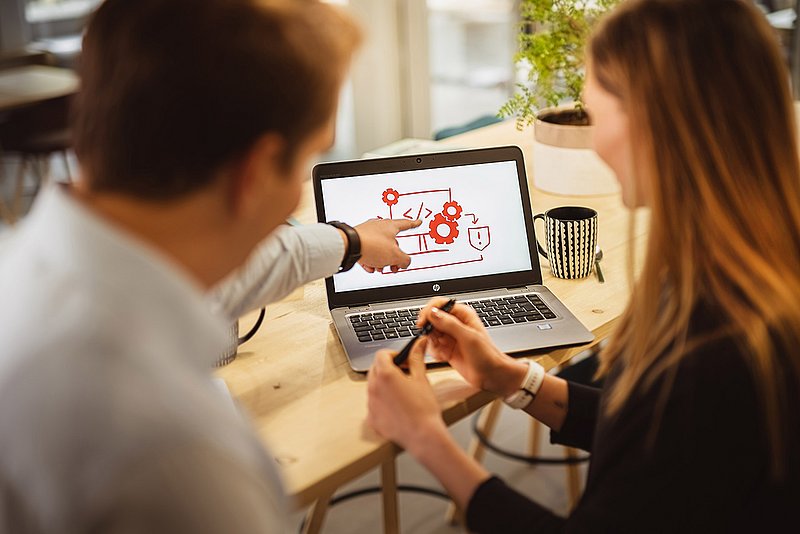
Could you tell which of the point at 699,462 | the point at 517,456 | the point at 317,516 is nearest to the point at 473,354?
the point at 699,462

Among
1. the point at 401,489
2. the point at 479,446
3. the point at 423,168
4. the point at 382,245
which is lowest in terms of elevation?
the point at 401,489

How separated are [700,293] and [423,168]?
649 millimetres

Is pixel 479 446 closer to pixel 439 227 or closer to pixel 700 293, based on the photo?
pixel 439 227

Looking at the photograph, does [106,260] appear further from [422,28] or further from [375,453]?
[422,28]

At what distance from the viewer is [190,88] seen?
731 millimetres

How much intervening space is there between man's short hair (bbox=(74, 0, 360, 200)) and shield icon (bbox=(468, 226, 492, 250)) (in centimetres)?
79

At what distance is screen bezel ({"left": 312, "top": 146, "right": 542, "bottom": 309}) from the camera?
150 cm

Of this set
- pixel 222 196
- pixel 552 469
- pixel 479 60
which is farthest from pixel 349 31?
pixel 479 60

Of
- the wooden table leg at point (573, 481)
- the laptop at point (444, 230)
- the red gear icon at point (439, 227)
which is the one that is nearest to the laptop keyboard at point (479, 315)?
the laptop at point (444, 230)

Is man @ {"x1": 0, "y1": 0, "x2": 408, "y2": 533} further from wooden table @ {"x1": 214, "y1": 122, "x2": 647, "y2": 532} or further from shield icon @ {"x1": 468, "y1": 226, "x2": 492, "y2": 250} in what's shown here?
shield icon @ {"x1": 468, "y1": 226, "x2": 492, "y2": 250}

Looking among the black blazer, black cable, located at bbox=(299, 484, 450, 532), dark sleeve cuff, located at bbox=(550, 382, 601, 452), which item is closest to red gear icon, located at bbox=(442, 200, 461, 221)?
dark sleeve cuff, located at bbox=(550, 382, 601, 452)

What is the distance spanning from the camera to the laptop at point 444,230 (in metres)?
1.49

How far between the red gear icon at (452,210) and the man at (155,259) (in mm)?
691

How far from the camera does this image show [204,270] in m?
0.81
